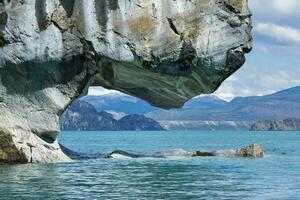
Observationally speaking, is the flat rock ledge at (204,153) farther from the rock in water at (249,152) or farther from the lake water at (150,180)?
the lake water at (150,180)

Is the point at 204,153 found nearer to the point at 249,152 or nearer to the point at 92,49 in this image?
the point at 249,152

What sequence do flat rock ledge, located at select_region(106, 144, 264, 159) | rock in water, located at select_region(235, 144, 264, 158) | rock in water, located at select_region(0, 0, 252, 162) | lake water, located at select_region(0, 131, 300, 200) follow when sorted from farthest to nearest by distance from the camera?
rock in water, located at select_region(235, 144, 264, 158) → flat rock ledge, located at select_region(106, 144, 264, 159) → rock in water, located at select_region(0, 0, 252, 162) → lake water, located at select_region(0, 131, 300, 200)

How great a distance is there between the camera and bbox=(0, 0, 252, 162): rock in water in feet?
133

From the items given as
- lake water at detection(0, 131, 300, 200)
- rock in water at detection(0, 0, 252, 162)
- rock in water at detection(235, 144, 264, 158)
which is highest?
rock in water at detection(0, 0, 252, 162)

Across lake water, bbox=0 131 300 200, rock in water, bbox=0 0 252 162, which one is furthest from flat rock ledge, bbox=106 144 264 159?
rock in water, bbox=0 0 252 162

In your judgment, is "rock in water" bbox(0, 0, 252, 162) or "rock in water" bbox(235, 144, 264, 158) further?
"rock in water" bbox(235, 144, 264, 158)

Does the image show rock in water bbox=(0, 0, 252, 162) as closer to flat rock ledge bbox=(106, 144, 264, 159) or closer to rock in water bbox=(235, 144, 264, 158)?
flat rock ledge bbox=(106, 144, 264, 159)

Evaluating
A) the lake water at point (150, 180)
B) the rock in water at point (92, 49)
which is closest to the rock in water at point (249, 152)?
the lake water at point (150, 180)

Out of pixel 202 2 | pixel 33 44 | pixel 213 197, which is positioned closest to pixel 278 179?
pixel 213 197

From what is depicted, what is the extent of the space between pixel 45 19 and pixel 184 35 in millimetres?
8659

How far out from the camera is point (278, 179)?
35844 millimetres

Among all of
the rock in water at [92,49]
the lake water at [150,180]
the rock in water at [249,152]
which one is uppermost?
the rock in water at [92,49]

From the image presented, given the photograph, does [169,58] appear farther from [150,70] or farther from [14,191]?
[14,191]

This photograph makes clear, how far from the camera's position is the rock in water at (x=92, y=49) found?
40438 mm
